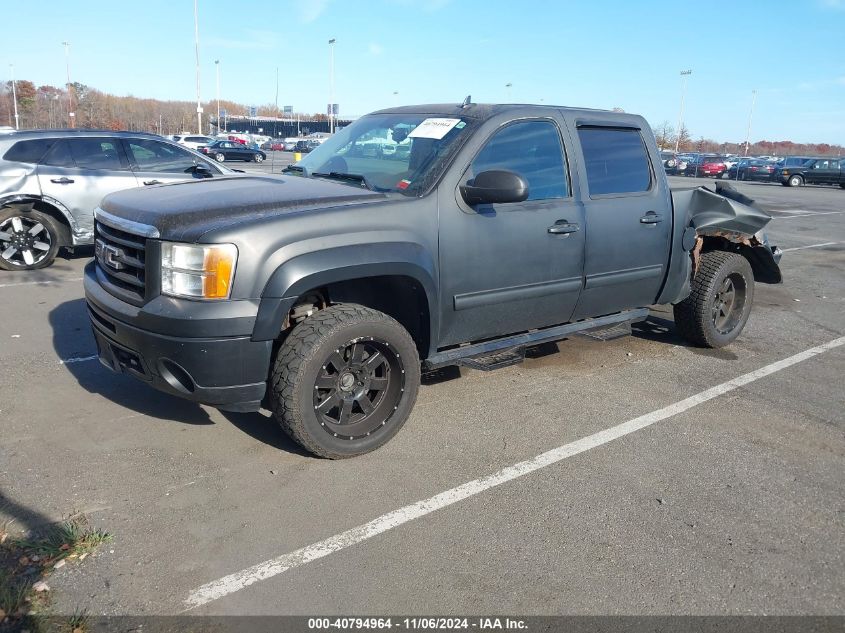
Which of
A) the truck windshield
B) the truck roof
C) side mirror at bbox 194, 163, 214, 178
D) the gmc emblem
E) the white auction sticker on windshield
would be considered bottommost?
the gmc emblem

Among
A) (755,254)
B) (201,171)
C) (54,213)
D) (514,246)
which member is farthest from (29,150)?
(755,254)

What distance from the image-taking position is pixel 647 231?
199 inches

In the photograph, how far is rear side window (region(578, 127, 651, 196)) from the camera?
4.79m

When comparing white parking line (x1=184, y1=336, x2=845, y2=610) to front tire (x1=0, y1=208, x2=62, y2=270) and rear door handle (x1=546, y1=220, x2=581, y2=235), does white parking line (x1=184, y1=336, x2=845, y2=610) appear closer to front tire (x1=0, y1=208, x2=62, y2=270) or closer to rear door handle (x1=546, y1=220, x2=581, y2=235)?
rear door handle (x1=546, y1=220, x2=581, y2=235)

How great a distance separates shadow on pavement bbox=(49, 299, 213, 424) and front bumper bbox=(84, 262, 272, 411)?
0.80 meters

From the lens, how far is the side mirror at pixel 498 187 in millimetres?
3826

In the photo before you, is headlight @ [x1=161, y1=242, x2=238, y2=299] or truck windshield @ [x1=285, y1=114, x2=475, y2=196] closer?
headlight @ [x1=161, y1=242, x2=238, y2=299]

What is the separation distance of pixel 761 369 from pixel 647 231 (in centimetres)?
166

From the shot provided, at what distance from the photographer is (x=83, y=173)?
8492 mm

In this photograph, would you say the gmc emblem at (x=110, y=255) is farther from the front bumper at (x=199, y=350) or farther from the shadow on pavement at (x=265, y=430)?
the shadow on pavement at (x=265, y=430)

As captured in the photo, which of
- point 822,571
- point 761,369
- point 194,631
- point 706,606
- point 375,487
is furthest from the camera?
point 761,369

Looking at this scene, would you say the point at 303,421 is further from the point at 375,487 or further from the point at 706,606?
the point at 706,606

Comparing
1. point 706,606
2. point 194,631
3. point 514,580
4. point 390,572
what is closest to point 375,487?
point 390,572

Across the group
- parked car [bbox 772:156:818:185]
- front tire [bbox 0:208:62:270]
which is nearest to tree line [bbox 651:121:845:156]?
parked car [bbox 772:156:818:185]
